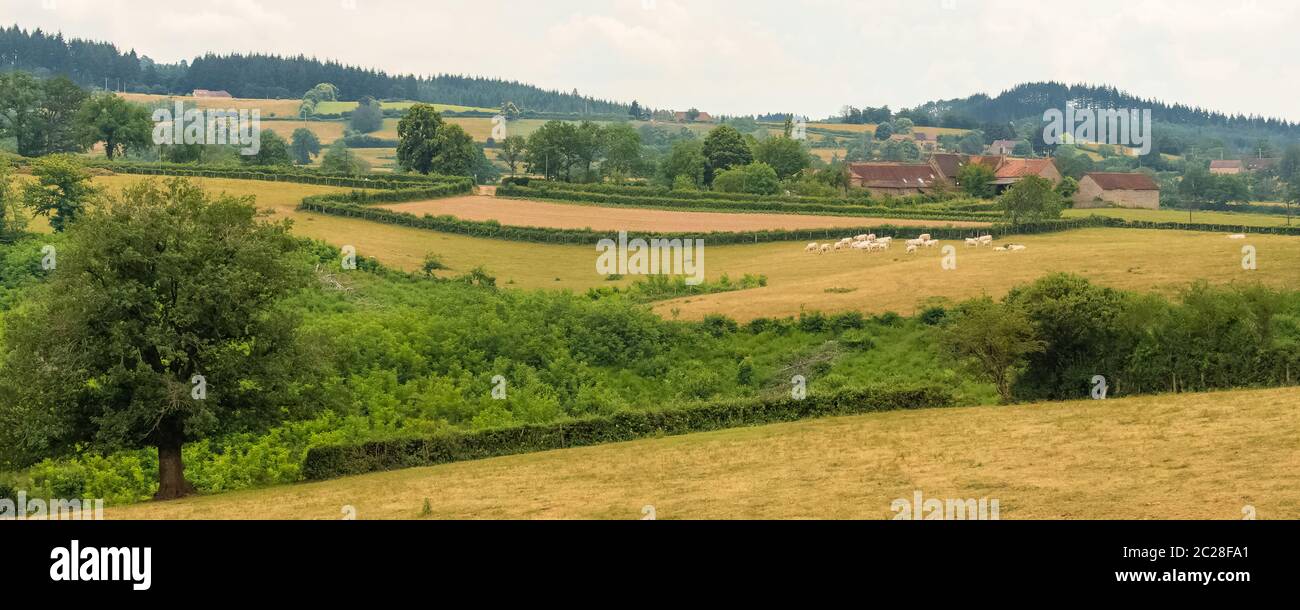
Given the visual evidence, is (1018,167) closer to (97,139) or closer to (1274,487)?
(97,139)

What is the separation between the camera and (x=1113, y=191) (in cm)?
15500

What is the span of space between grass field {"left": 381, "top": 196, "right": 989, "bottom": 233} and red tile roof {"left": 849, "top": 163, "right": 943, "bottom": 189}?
148 feet

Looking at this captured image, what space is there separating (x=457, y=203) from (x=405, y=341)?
198ft

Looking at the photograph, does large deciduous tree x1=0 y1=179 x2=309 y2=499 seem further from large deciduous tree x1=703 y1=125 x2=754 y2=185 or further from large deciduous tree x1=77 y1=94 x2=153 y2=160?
large deciduous tree x1=703 y1=125 x2=754 y2=185

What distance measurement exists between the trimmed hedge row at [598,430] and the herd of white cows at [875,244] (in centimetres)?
4158

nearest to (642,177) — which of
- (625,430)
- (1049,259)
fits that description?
(1049,259)

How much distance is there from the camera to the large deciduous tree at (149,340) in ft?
138

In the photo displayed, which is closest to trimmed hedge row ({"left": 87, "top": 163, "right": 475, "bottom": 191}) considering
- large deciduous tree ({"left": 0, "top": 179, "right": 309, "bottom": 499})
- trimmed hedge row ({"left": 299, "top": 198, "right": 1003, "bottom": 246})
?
trimmed hedge row ({"left": 299, "top": 198, "right": 1003, "bottom": 246})

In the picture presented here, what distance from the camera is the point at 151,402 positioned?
4219 cm

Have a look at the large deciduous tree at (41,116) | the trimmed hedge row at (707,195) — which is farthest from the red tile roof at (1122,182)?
the large deciduous tree at (41,116)

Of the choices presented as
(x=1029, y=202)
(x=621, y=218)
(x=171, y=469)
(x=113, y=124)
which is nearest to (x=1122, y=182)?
(x=1029, y=202)

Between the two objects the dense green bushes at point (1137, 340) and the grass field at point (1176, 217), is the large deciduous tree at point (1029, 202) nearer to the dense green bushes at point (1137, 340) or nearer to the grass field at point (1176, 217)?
the grass field at point (1176, 217)

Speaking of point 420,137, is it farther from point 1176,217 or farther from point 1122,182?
point 1122,182

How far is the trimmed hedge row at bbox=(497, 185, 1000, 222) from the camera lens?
388 feet
